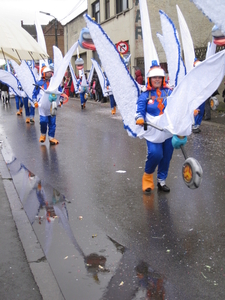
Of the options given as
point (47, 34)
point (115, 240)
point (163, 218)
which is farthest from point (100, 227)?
point (47, 34)

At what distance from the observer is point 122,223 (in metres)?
4.65

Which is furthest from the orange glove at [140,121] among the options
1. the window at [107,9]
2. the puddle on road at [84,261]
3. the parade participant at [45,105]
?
the window at [107,9]

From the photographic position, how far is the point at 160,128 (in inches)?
193

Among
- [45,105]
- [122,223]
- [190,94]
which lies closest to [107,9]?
[45,105]

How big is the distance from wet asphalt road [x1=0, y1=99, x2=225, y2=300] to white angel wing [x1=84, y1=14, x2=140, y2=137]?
3.81ft

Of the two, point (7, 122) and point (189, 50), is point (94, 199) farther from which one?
point (7, 122)

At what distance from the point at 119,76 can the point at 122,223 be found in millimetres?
2175

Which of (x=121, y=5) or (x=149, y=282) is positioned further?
(x=121, y=5)

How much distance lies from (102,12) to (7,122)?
16629 mm

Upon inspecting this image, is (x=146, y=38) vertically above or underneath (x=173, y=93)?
above

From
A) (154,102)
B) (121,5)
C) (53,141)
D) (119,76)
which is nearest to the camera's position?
(154,102)

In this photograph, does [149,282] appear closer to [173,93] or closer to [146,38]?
[173,93]

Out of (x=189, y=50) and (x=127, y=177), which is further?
(x=189, y=50)

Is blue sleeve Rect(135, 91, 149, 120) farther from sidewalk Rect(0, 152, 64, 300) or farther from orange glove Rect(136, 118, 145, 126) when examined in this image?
sidewalk Rect(0, 152, 64, 300)
